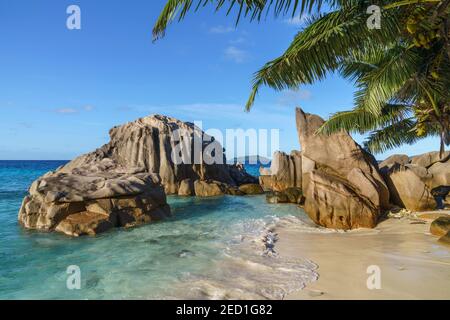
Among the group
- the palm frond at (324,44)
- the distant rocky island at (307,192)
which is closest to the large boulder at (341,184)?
the distant rocky island at (307,192)

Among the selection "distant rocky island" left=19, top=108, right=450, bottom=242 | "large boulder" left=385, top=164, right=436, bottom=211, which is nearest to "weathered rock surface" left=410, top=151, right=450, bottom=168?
"distant rocky island" left=19, top=108, right=450, bottom=242

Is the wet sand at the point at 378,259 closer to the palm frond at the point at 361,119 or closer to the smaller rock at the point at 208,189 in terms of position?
the palm frond at the point at 361,119

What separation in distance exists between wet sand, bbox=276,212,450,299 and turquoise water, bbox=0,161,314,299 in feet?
1.82

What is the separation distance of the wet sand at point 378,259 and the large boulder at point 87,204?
20.4 feet

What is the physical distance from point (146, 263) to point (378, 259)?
5.49 meters

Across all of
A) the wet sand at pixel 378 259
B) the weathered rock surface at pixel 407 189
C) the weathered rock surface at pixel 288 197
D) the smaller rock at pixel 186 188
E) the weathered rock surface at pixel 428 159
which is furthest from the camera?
the smaller rock at pixel 186 188

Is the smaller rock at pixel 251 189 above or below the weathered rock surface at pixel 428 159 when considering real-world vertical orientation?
below

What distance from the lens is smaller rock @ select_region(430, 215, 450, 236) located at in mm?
8789

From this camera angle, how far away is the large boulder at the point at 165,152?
1051 inches

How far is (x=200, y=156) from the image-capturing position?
2906 cm

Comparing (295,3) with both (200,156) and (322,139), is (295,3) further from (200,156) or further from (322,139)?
(200,156)

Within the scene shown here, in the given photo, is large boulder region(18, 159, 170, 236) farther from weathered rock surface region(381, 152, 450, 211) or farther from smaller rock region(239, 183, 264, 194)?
smaller rock region(239, 183, 264, 194)

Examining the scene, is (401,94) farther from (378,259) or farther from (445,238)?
(378,259)
